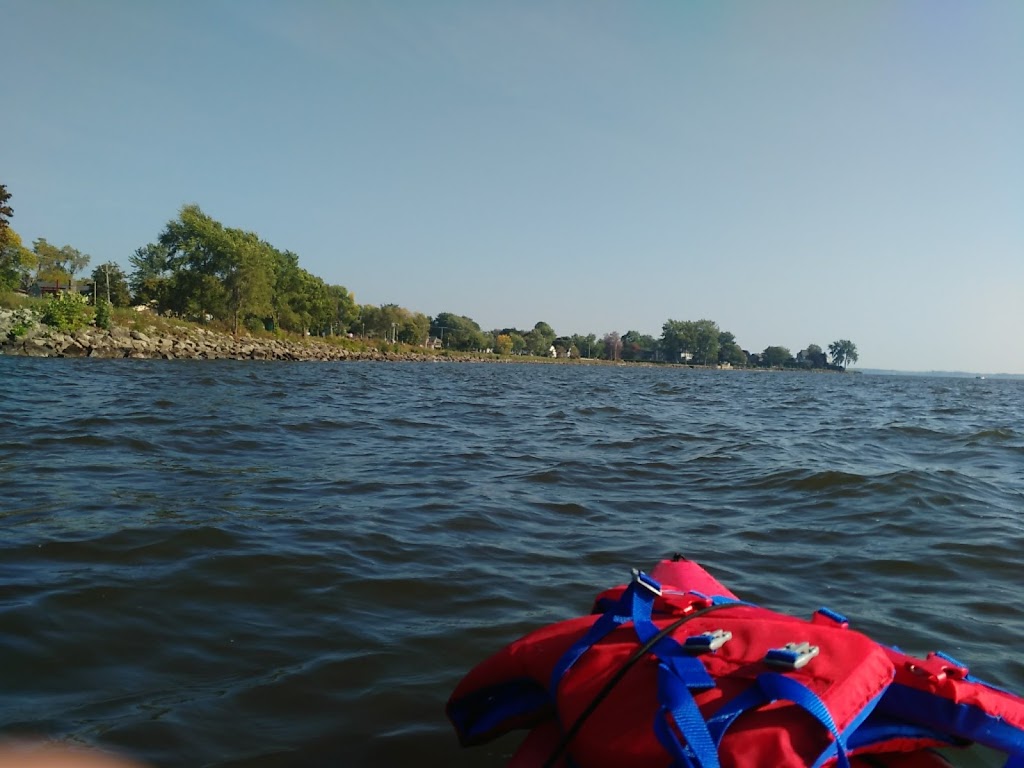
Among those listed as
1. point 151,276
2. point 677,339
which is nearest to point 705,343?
point 677,339

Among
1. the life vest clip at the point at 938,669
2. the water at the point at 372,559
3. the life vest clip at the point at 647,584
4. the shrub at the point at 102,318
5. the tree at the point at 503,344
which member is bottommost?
the water at the point at 372,559

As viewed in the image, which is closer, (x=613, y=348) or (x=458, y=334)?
(x=458, y=334)

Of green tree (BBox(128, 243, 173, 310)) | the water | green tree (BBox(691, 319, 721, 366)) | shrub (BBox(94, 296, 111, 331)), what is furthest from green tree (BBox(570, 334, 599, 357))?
the water

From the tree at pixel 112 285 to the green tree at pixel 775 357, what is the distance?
15426 centimetres

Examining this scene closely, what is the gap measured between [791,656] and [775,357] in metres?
184

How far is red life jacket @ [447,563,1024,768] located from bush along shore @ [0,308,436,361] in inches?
1170

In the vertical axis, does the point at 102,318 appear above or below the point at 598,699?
above

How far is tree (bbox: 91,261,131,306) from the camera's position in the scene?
155 ft

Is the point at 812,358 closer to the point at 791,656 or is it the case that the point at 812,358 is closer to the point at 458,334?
the point at 458,334

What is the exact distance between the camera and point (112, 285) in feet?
162

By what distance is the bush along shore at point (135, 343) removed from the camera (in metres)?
26.0

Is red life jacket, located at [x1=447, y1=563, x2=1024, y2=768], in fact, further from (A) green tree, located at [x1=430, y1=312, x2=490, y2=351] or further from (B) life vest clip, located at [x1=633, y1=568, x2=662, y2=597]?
(A) green tree, located at [x1=430, y1=312, x2=490, y2=351]

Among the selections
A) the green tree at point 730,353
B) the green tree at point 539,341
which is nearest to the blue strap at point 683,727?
the green tree at point 539,341

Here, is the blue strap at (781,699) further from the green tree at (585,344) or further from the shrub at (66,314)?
the green tree at (585,344)
